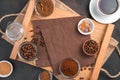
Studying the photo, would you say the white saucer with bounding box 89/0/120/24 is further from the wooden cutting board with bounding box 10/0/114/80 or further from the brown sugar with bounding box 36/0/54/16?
the brown sugar with bounding box 36/0/54/16

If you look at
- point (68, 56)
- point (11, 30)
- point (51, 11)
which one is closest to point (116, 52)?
point (68, 56)

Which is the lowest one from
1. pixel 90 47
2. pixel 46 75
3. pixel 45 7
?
pixel 46 75

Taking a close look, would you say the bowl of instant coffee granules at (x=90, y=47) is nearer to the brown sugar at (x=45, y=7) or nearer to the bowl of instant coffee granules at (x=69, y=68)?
the bowl of instant coffee granules at (x=69, y=68)

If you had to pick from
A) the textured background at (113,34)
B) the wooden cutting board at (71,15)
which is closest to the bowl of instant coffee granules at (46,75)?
the wooden cutting board at (71,15)

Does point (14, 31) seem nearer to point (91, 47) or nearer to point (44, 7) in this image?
point (44, 7)

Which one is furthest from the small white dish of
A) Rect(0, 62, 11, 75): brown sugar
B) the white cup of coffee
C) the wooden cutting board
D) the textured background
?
the white cup of coffee

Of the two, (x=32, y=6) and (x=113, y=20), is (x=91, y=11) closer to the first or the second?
(x=113, y=20)

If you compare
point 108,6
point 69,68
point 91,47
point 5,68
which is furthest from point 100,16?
point 5,68
